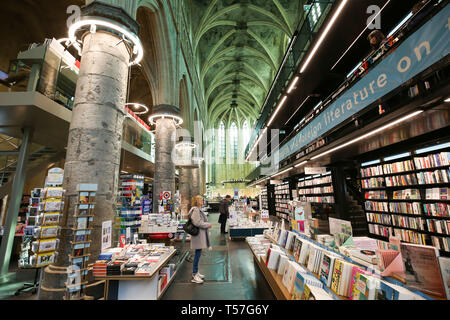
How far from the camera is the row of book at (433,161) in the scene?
3572 mm

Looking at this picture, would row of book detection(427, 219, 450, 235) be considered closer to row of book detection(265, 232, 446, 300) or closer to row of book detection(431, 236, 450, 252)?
row of book detection(431, 236, 450, 252)

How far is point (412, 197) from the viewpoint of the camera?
412 cm

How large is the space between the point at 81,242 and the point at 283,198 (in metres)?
11.4

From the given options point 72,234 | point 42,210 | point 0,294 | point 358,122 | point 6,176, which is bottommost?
point 0,294

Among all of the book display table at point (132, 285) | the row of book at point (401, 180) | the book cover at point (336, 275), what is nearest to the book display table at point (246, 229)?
the row of book at point (401, 180)

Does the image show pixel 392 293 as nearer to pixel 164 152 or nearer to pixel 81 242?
pixel 81 242

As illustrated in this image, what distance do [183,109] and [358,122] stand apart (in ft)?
34.0

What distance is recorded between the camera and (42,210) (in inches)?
101

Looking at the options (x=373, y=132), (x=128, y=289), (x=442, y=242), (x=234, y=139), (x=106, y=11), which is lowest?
(x=128, y=289)

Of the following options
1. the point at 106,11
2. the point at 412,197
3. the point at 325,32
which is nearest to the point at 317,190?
the point at 412,197

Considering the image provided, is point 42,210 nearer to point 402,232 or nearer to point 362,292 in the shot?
point 362,292

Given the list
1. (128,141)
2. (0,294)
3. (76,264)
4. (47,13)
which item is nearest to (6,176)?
(128,141)

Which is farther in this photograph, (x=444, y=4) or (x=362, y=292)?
(x=444, y=4)

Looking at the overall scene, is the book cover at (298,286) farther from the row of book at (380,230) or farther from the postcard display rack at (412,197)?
the row of book at (380,230)
